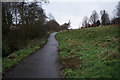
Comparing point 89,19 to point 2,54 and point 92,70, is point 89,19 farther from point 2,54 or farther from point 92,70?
point 92,70

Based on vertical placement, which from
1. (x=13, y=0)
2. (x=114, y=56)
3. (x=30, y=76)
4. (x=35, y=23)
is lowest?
(x=30, y=76)

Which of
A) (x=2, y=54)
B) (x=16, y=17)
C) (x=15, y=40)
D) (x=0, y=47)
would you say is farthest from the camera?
(x=16, y=17)

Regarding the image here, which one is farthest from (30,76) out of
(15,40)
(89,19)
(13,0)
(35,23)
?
(89,19)

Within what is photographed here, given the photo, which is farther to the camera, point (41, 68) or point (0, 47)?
point (0, 47)

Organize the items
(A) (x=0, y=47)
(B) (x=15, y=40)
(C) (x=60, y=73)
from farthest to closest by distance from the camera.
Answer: (B) (x=15, y=40), (A) (x=0, y=47), (C) (x=60, y=73)

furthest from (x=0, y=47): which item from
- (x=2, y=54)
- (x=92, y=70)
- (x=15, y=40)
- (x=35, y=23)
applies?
(x=35, y=23)

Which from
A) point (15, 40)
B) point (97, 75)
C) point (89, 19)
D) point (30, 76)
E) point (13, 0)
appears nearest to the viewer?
point (97, 75)

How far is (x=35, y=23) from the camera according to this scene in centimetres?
3206

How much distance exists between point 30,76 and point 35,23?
23163 mm

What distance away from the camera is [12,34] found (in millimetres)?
20547

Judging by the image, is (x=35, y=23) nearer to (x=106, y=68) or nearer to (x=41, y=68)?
(x=41, y=68)

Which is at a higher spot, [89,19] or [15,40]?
[89,19]

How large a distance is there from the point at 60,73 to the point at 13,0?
1604cm

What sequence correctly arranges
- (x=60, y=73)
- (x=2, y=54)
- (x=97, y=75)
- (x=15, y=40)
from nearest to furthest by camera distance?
(x=97, y=75) → (x=60, y=73) → (x=2, y=54) → (x=15, y=40)
